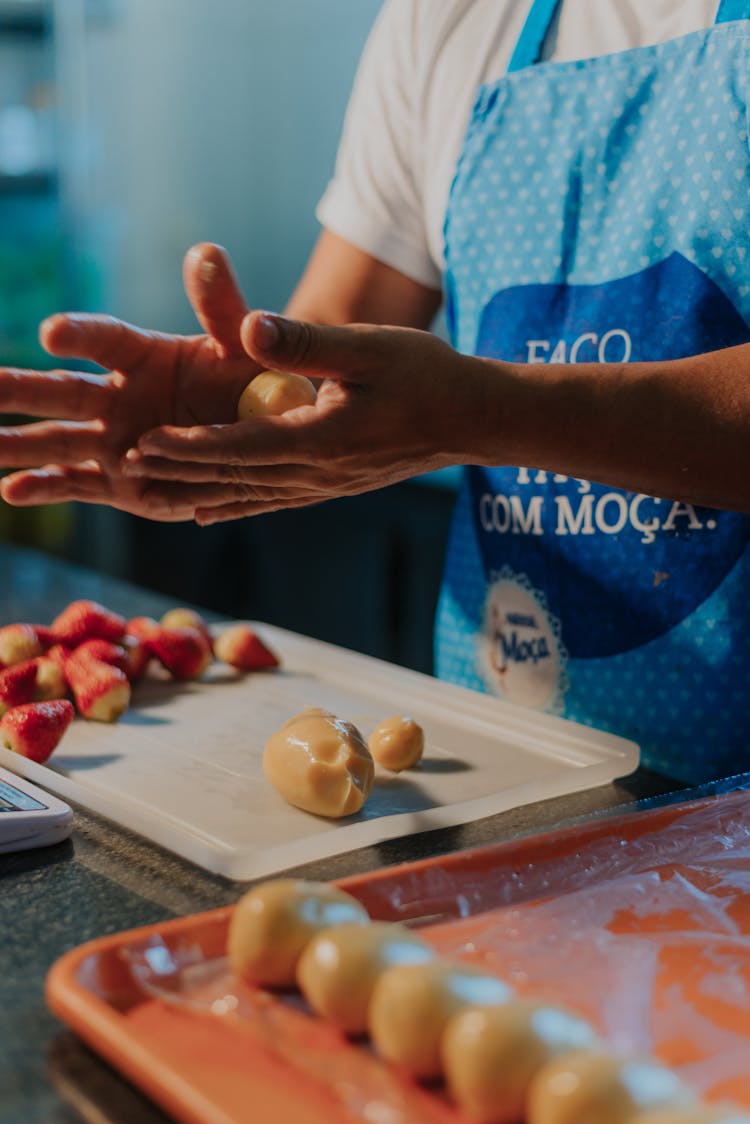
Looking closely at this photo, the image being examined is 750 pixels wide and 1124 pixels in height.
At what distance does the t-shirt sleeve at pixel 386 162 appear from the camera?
1336 mm

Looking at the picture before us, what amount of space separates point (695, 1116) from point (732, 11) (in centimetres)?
88

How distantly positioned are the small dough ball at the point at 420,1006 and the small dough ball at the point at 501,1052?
12mm

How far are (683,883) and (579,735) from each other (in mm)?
327

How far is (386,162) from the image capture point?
1365 millimetres

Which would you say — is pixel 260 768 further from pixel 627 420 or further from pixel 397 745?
pixel 627 420

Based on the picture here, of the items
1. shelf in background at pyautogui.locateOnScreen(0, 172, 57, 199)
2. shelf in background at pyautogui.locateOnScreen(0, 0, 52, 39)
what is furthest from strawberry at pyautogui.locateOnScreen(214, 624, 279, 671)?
shelf in background at pyautogui.locateOnScreen(0, 0, 52, 39)

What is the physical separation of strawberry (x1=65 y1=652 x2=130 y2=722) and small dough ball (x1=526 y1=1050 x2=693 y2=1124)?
663mm

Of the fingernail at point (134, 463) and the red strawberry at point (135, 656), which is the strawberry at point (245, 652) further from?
the fingernail at point (134, 463)

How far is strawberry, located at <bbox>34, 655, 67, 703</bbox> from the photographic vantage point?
1121 millimetres

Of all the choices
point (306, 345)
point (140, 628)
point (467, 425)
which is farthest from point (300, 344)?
point (140, 628)

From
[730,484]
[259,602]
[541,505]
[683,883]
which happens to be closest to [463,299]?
[541,505]

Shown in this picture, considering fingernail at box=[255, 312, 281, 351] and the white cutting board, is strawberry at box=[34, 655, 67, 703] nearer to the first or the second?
the white cutting board

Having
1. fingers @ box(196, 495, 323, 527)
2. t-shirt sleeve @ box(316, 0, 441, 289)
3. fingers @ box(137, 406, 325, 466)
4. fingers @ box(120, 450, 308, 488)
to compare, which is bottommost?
fingers @ box(196, 495, 323, 527)

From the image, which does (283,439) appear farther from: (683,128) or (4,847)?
(683,128)
